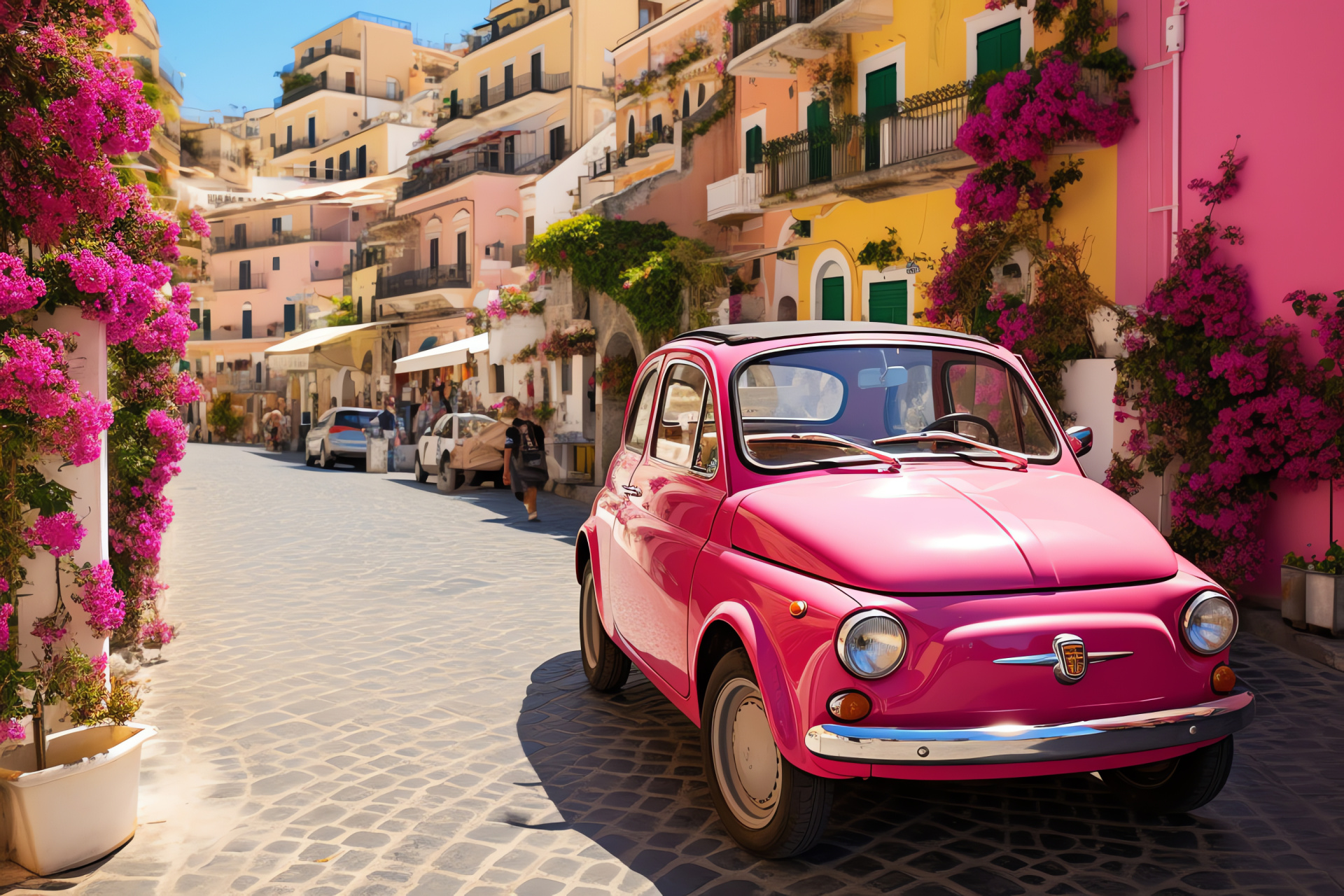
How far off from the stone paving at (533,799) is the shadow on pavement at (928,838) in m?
0.01

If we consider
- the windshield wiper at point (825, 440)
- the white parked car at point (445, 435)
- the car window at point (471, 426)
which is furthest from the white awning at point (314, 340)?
the windshield wiper at point (825, 440)

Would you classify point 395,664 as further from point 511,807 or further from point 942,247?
point 942,247

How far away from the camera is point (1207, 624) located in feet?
12.7

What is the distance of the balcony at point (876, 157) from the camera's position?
14852 mm

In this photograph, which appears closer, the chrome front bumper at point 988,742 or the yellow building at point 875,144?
the chrome front bumper at point 988,742

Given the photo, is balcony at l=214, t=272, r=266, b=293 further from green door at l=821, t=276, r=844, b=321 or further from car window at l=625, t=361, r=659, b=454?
car window at l=625, t=361, r=659, b=454

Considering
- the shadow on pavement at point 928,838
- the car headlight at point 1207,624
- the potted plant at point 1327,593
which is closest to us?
the car headlight at point 1207,624

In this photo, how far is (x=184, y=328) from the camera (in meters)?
7.15

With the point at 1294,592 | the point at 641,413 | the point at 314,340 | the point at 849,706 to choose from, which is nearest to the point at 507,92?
the point at 314,340

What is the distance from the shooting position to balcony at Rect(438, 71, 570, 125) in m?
42.0

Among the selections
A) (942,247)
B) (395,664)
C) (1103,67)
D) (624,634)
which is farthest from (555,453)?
(624,634)

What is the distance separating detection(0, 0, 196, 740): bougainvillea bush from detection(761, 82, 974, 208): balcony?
11.4 meters

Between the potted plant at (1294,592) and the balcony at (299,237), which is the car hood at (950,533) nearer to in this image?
the potted plant at (1294,592)

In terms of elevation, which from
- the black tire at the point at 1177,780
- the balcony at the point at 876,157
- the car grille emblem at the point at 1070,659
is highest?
the balcony at the point at 876,157
